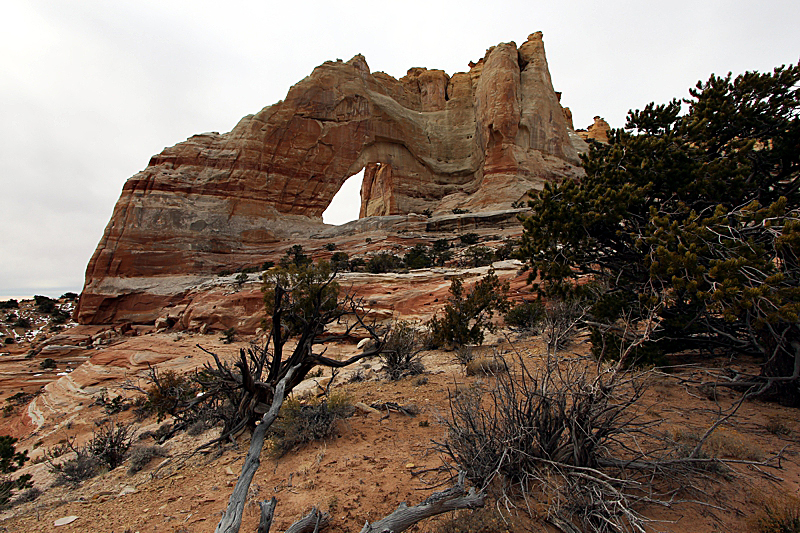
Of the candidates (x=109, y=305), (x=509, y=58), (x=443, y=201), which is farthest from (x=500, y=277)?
(x=509, y=58)

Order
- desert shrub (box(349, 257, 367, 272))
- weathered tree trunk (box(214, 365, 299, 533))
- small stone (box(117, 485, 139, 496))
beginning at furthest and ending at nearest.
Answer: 1. desert shrub (box(349, 257, 367, 272))
2. small stone (box(117, 485, 139, 496))
3. weathered tree trunk (box(214, 365, 299, 533))

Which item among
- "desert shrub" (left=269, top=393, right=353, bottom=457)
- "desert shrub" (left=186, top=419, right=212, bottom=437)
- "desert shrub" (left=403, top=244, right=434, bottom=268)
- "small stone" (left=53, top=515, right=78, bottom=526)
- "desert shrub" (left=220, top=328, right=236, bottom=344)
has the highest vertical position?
"desert shrub" (left=403, top=244, right=434, bottom=268)

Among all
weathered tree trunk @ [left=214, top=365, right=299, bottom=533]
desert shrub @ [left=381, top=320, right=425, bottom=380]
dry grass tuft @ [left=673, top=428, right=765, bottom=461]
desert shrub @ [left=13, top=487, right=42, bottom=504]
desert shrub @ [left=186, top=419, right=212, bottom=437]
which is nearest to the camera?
weathered tree trunk @ [left=214, top=365, right=299, bottom=533]

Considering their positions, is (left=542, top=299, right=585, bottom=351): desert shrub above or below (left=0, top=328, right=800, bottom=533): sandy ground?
above

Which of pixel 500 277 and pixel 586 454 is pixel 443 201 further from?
pixel 586 454

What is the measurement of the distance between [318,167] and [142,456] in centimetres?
3263

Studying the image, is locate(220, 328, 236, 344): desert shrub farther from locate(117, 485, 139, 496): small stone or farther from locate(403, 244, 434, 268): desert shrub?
locate(117, 485, 139, 496): small stone

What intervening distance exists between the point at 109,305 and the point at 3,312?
10.3 metres

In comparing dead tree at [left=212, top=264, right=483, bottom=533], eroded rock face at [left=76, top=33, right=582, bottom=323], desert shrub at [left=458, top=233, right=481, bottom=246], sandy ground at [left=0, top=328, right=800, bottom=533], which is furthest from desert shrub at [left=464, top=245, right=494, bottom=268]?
dead tree at [left=212, top=264, right=483, bottom=533]

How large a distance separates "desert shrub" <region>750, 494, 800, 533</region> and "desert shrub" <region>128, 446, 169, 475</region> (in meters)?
6.18

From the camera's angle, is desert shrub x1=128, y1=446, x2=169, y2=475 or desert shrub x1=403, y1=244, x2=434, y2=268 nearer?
desert shrub x1=128, y1=446, x2=169, y2=475

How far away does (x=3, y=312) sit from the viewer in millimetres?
27047

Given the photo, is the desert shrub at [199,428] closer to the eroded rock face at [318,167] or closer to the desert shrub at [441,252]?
the desert shrub at [441,252]

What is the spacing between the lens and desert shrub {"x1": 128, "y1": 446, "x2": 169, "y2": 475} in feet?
14.4
